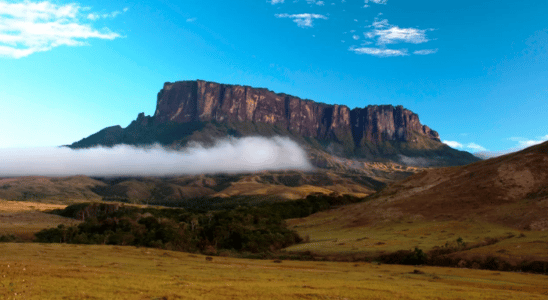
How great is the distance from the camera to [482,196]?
11650 cm

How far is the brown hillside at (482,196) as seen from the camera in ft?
324

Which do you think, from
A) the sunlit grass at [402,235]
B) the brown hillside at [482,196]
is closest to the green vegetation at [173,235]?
the sunlit grass at [402,235]

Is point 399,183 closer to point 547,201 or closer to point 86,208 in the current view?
point 547,201

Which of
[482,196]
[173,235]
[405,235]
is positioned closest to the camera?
[405,235]

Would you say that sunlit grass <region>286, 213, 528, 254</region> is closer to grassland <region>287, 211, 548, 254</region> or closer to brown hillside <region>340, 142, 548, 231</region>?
grassland <region>287, 211, 548, 254</region>

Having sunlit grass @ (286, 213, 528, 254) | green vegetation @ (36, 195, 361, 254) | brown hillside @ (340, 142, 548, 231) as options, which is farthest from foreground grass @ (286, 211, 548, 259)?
green vegetation @ (36, 195, 361, 254)

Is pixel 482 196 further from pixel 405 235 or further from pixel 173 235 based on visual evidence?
pixel 173 235

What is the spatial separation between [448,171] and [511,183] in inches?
1381

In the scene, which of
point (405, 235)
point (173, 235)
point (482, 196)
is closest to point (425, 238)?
point (405, 235)

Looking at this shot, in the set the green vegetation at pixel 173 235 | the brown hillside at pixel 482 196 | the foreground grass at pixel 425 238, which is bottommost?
the green vegetation at pixel 173 235

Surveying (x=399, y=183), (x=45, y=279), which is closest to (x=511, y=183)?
(x=399, y=183)

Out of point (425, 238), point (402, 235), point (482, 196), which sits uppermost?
point (482, 196)

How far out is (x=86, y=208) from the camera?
186 m

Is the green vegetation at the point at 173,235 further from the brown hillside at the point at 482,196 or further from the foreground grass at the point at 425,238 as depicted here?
the brown hillside at the point at 482,196
